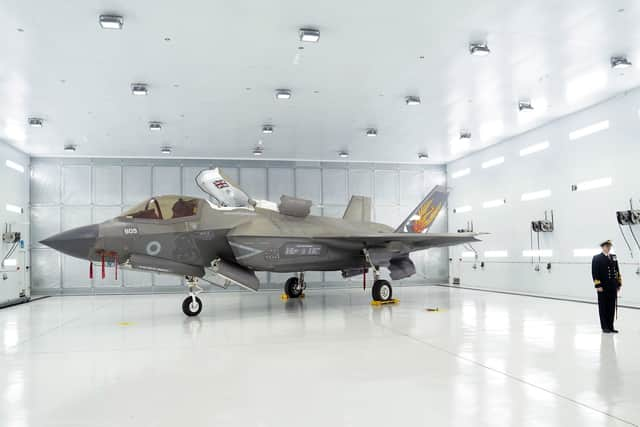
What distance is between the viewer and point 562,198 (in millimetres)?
15320

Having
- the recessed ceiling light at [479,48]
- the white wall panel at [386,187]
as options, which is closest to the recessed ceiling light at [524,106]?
the recessed ceiling light at [479,48]

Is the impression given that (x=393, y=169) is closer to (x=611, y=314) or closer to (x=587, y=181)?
(x=587, y=181)

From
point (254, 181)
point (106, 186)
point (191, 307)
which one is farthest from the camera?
point (254, 181)

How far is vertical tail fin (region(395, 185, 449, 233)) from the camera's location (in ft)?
55.3

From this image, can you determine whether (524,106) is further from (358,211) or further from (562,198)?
(358,211)

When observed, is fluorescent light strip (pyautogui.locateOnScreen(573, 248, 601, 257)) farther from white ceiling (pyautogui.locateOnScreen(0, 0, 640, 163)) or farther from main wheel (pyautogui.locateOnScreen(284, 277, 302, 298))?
main wheel (pyautogui.locateOnScreen(284, 277, 302, 298))

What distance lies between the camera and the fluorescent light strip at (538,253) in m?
15.9

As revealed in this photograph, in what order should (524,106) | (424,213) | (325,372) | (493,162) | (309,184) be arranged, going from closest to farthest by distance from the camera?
(325,372) → (524,106) → (424,213) → (493,162) → (309,184)

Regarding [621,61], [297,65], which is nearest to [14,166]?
[297,65]

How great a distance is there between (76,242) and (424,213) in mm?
11292

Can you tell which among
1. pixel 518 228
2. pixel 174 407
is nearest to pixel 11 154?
pixel 174 407

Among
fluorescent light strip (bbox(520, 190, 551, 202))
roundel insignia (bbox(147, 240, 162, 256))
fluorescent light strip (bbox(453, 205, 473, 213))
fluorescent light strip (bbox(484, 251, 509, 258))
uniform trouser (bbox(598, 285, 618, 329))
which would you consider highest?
fluorescent light strip (bbox(520, 190, 551, 202))

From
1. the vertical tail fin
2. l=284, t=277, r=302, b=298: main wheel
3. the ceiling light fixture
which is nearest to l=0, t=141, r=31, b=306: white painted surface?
the ceiling light fixture

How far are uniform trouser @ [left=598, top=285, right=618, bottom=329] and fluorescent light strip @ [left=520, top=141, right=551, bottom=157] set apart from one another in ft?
29.0
